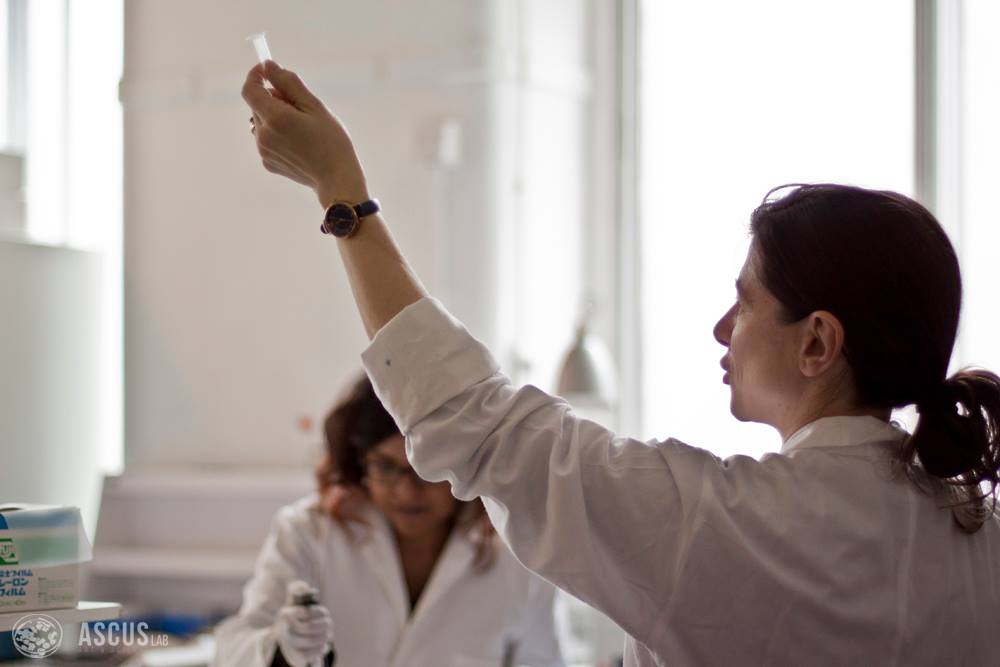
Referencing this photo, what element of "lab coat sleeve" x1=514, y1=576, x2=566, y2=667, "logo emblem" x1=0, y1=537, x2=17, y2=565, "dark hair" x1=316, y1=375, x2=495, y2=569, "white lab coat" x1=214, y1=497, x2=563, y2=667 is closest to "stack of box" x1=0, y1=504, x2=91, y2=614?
"logo emblem" x1=0, y1=537, x2=17, y2=565

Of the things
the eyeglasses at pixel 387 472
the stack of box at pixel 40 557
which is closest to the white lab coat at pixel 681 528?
the stack of box at pixel 40 557

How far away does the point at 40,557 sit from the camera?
1.00 metres

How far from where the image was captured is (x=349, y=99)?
312 centimetres

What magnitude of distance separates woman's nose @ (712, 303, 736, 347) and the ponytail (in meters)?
0.18

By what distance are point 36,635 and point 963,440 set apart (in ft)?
2.85

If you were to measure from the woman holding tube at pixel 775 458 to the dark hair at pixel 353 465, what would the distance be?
48.6 inches

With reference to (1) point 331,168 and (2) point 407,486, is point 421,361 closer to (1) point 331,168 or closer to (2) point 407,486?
(1) point 331,168

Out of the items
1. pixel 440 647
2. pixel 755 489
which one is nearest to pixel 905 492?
pixel 755 489

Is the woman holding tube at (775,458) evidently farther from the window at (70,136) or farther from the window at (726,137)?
the window at (726,137)

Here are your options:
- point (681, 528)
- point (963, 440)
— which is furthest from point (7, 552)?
point (963, 440)

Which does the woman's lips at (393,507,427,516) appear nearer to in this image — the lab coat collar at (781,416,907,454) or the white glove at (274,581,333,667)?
the white glove at (274,581,333,667)

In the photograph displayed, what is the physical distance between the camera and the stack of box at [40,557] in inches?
38.4

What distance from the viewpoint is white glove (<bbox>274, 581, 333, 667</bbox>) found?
62.0 inches

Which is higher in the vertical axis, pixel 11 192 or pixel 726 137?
pixel 726 137
